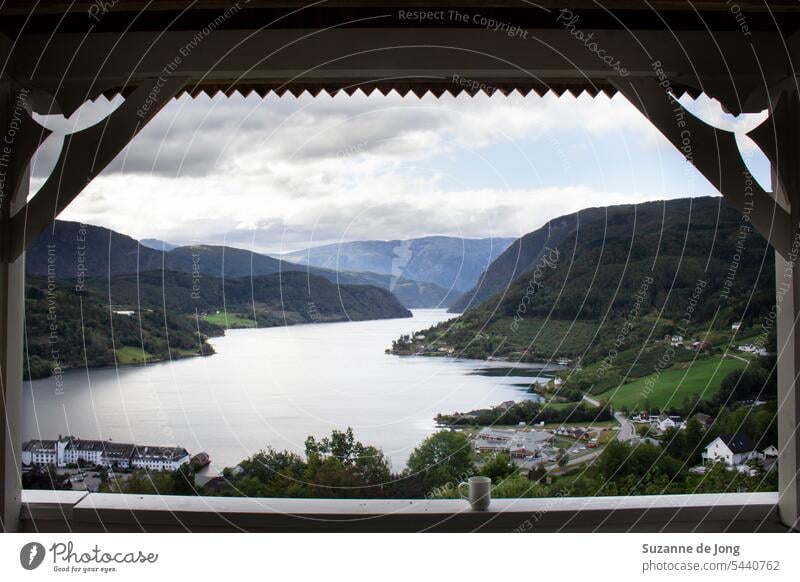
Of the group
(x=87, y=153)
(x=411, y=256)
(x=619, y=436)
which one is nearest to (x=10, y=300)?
(x=87, y=153)

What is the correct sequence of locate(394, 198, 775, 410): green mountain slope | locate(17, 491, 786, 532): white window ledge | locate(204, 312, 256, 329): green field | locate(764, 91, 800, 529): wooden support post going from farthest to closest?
locate(204, 312, 256, 329): green field → locate(394, 198, 775, 410): green mountain slope → locate(17, 491, 786, 532): white window ledge → locate(764, 91, 800, 529): wooden support post

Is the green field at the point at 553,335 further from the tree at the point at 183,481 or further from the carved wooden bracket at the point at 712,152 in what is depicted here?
the tree at the point at 183,481

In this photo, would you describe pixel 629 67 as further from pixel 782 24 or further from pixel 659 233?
pixel 659 233

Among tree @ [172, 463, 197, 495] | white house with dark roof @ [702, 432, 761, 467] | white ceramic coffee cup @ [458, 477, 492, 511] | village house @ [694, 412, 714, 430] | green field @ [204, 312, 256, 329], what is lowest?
white house with dark roof @ [702, 432, 761, 467]

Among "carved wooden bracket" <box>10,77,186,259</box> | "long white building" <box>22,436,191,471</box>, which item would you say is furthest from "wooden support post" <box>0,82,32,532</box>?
"long white building" <box>22,436,191,471</box>

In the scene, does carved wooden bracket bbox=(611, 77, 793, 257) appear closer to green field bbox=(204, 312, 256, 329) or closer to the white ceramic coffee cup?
the white ceramic coffee cup

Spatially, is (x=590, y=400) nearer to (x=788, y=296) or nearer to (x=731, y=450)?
(x=731, y=450)

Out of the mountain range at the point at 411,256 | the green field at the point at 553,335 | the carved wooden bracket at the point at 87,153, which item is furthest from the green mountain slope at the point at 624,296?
the carved wooden bracket at the point at 87,153
